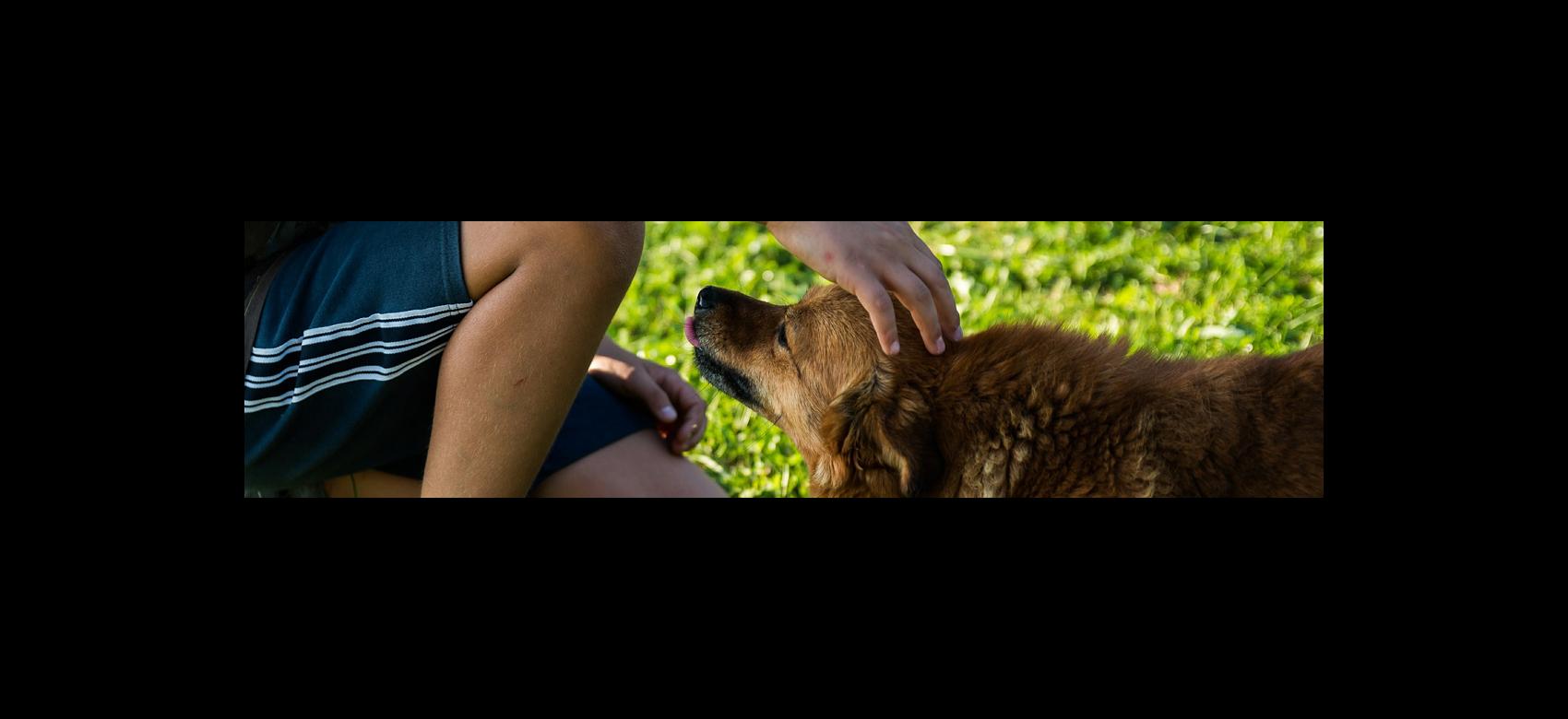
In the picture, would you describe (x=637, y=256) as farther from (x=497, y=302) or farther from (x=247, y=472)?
(x=247, y=472)

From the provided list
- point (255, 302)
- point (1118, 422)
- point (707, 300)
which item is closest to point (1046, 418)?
point (1118, 422)

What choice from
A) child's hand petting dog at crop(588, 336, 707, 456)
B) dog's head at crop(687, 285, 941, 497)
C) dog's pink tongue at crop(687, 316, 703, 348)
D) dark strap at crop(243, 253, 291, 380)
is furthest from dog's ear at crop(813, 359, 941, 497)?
dark strap at crop(243, 253, 291, 380)

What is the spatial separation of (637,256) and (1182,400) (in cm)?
141

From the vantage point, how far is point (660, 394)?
4125mm

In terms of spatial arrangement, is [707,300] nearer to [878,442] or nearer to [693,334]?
[693,334]

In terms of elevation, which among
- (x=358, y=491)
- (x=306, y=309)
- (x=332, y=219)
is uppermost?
(x=332, y=219)

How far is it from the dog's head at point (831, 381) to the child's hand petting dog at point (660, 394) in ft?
1.64

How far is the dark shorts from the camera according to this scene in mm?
2992

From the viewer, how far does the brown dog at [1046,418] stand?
9.04ft

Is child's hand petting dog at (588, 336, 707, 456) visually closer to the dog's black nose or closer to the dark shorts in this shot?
the dog's black nose

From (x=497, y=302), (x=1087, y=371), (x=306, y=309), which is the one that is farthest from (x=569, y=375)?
(x=1087, y=371)

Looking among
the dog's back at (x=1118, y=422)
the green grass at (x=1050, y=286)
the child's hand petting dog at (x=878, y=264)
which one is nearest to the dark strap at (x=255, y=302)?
the child's hand petting dog at (x=878, y=264)

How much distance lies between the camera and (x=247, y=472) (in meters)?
Result: 3.38

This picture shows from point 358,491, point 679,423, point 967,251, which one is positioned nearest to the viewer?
point 358,491
